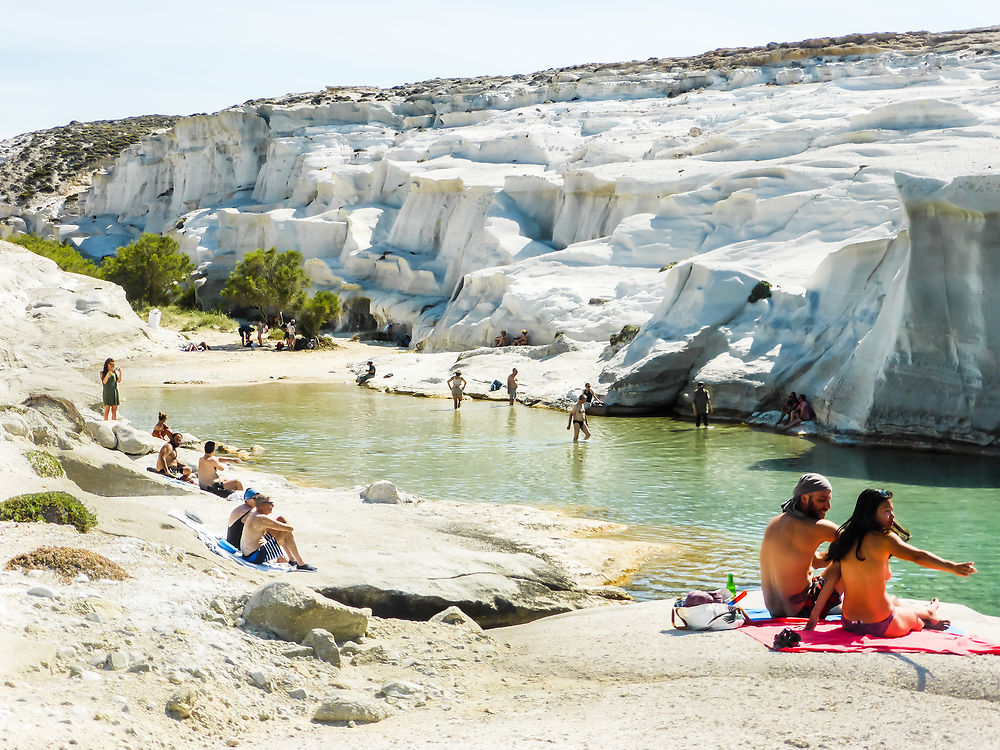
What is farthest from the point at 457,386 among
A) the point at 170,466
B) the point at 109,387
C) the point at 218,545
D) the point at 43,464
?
the point at 218,545

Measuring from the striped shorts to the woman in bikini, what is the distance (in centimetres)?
517

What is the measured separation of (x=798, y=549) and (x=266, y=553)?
5105 mm

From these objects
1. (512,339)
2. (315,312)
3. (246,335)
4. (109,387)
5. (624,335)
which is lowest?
(109,387)

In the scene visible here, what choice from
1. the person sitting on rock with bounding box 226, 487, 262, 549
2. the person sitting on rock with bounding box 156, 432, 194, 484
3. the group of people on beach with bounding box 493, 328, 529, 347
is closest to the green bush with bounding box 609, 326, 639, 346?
the group of people on beach with bounding box 493, 328, 529, 347

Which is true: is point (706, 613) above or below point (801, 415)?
below

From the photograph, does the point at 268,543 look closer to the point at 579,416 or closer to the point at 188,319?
the point at 579,416

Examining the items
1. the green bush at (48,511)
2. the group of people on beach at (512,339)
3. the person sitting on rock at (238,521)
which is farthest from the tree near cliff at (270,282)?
the green bush at (48,511)

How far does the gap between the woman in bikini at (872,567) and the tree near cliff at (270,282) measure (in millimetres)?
43859

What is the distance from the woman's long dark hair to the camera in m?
6.77

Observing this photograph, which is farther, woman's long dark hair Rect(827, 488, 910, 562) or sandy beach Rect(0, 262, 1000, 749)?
woman's long dark hair Rect(827, 488, 910, 562)

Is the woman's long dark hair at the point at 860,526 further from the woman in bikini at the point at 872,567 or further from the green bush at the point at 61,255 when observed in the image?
the green bush at the point at 61,255

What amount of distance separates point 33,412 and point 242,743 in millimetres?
8264

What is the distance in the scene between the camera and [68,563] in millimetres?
7809

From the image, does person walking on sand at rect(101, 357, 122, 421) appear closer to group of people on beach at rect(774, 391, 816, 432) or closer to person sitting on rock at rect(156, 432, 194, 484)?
person sitting on rock at rect(156, 432, 194, 484)
